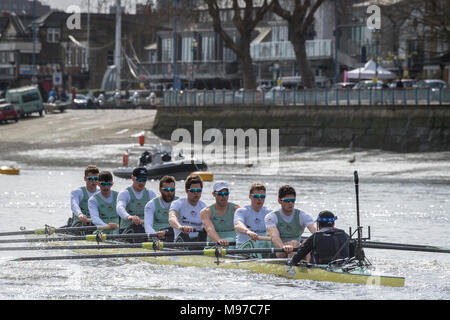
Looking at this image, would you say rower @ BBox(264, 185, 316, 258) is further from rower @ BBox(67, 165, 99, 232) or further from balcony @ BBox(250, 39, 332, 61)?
balcony @ BBox(250, 39, 332, 61)

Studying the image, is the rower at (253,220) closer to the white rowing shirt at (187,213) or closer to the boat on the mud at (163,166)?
the white rowing shirt at (187,213)

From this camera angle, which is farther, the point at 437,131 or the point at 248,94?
the point at 248,94

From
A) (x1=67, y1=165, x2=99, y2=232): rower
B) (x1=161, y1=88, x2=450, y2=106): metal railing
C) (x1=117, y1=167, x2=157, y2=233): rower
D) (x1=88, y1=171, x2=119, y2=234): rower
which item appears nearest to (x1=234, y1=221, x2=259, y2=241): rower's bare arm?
(x1=117, y1=167, x2=157, y2=233): rower

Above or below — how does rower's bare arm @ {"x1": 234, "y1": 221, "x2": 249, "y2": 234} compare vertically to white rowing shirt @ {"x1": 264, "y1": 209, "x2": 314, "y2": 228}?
below

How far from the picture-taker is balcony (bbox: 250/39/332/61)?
222 ft

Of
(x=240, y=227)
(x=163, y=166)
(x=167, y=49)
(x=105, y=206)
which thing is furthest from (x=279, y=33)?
(x=240, y=227)

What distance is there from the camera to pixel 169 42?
8044 cm

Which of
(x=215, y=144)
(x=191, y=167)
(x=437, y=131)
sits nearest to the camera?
(x=191, y=167)

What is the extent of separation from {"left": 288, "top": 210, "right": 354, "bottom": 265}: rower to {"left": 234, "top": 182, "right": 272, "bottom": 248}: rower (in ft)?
3.96

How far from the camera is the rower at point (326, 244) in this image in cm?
1524
